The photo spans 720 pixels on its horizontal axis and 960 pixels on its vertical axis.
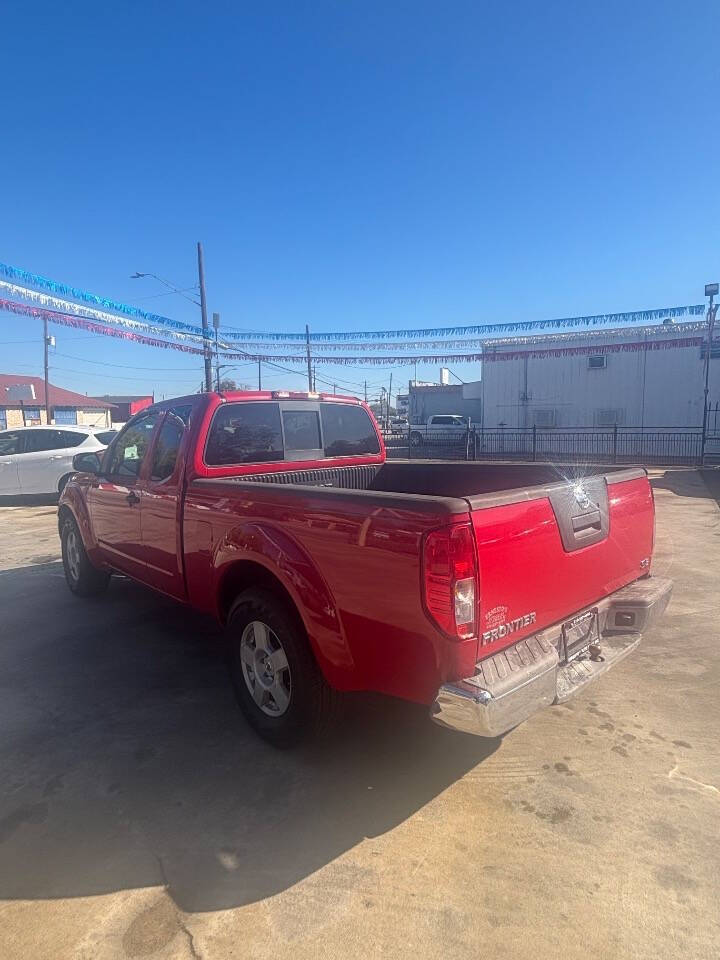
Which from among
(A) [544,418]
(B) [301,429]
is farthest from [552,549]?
(A) [544,418]

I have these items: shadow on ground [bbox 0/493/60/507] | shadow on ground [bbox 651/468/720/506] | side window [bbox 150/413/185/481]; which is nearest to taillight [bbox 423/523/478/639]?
side window [bbox 150/413/185/481]

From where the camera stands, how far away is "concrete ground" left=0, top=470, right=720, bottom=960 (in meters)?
2.11

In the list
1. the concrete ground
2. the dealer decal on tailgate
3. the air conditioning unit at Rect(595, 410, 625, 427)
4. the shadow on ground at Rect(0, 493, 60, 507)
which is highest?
the air conditioning unit at Rect(595, 410, 625, 427)

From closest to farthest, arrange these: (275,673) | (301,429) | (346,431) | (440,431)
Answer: (275,673) → (301,429) → (346,431) → (440,431)

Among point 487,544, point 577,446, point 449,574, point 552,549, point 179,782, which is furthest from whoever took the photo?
point 577,446

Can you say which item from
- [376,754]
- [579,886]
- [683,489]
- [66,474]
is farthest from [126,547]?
[683,489]

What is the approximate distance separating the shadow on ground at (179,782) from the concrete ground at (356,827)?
0.04ft

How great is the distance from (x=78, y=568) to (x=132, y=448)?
6.02 feet

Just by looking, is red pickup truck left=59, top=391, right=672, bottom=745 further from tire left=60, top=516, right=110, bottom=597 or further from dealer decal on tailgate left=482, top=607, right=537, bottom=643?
tire left=60, top=516, right=110, bottom=597

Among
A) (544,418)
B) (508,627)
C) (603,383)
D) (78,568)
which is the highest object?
(603,383)

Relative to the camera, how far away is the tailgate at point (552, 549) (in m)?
2.47

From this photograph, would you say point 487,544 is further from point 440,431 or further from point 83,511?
point 440,431

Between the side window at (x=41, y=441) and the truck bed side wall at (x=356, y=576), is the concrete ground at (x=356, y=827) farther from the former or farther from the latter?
the side window at (x=41, y=441)

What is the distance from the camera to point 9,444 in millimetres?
13125
